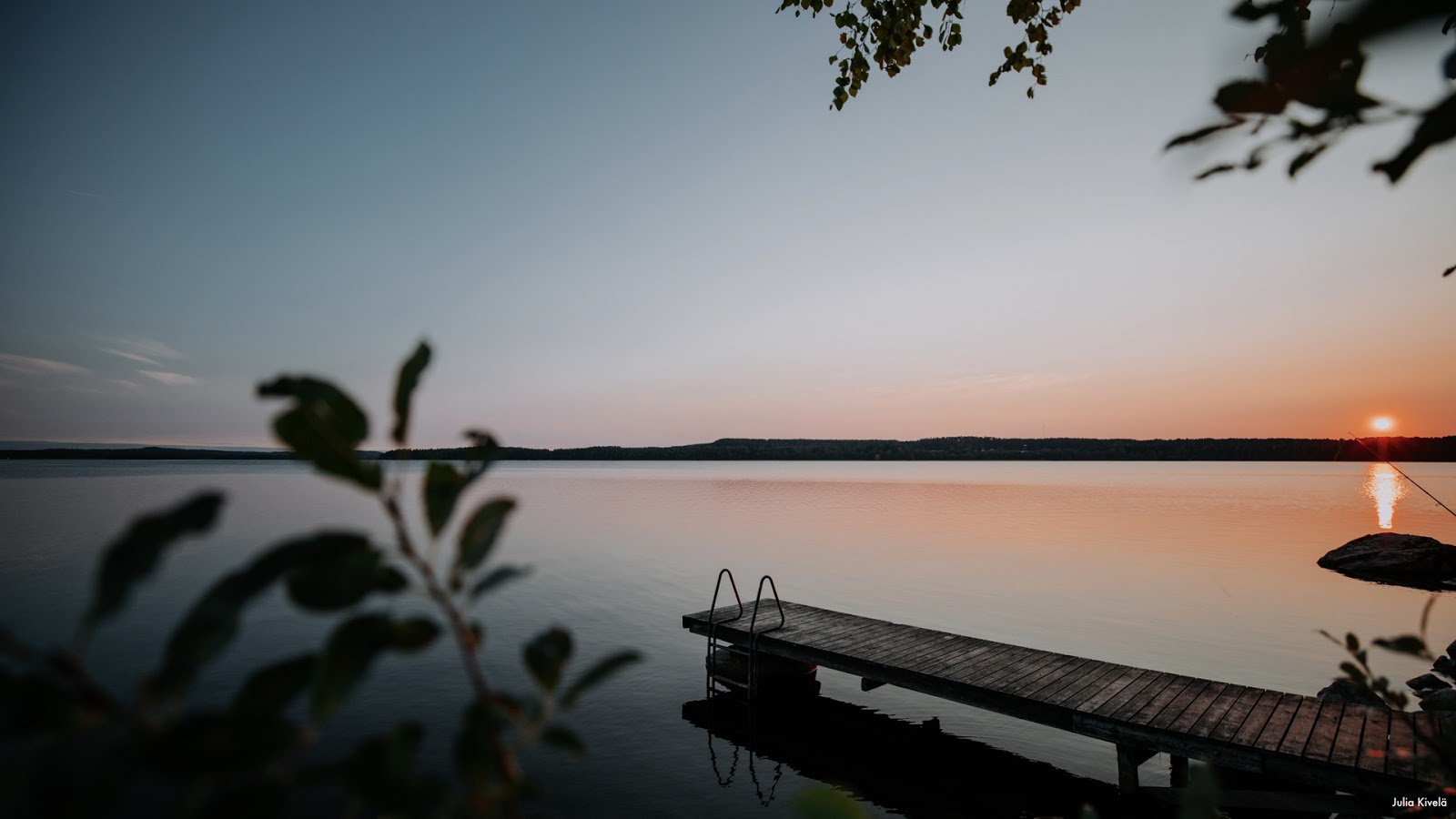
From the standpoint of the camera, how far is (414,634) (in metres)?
0.77

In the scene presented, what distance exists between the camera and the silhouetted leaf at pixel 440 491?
2.66 ft

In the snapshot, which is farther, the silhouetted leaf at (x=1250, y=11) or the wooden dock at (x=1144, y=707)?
the wooden dock at (x=1144, y=707)

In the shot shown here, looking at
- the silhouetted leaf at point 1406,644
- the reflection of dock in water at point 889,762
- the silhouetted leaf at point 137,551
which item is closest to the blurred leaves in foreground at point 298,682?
the silhouetted leaf at point 137,551

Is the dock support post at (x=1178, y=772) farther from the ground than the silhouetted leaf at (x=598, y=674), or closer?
closer

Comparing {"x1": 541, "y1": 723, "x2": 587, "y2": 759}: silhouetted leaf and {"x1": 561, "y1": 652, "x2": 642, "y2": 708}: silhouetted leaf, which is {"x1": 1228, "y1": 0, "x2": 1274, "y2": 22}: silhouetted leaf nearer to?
{"x1": 561, "y1": 652, "x2": 642, "y2": 708}: silhouetted leaf

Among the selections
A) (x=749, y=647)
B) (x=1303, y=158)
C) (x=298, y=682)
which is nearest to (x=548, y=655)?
(x=298, y=682)

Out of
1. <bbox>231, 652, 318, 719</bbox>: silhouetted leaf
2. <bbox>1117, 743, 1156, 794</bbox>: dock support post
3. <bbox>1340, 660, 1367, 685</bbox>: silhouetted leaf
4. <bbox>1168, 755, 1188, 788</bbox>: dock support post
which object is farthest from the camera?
<bbox>1168, 755, 1188, 788</bbox>: dock support post

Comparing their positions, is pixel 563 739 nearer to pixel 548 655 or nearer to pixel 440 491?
pixel 548 655

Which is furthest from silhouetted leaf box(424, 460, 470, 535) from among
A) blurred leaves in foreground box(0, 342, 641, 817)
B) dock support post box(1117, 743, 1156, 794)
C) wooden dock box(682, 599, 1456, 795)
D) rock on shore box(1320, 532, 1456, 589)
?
rock on shore box(1320, 532, 1456, 589)

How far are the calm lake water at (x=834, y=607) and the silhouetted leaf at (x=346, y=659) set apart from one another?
15 centimetres

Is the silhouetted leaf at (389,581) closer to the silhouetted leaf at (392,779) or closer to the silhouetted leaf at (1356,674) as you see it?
the silhouetted leaf at (392,779)

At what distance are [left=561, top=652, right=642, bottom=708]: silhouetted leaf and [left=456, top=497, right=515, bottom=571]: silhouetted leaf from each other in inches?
7.7

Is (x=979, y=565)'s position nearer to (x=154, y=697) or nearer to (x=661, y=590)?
(x=661, y=590)

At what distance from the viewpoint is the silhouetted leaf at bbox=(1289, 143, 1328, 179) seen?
3.76 feet
